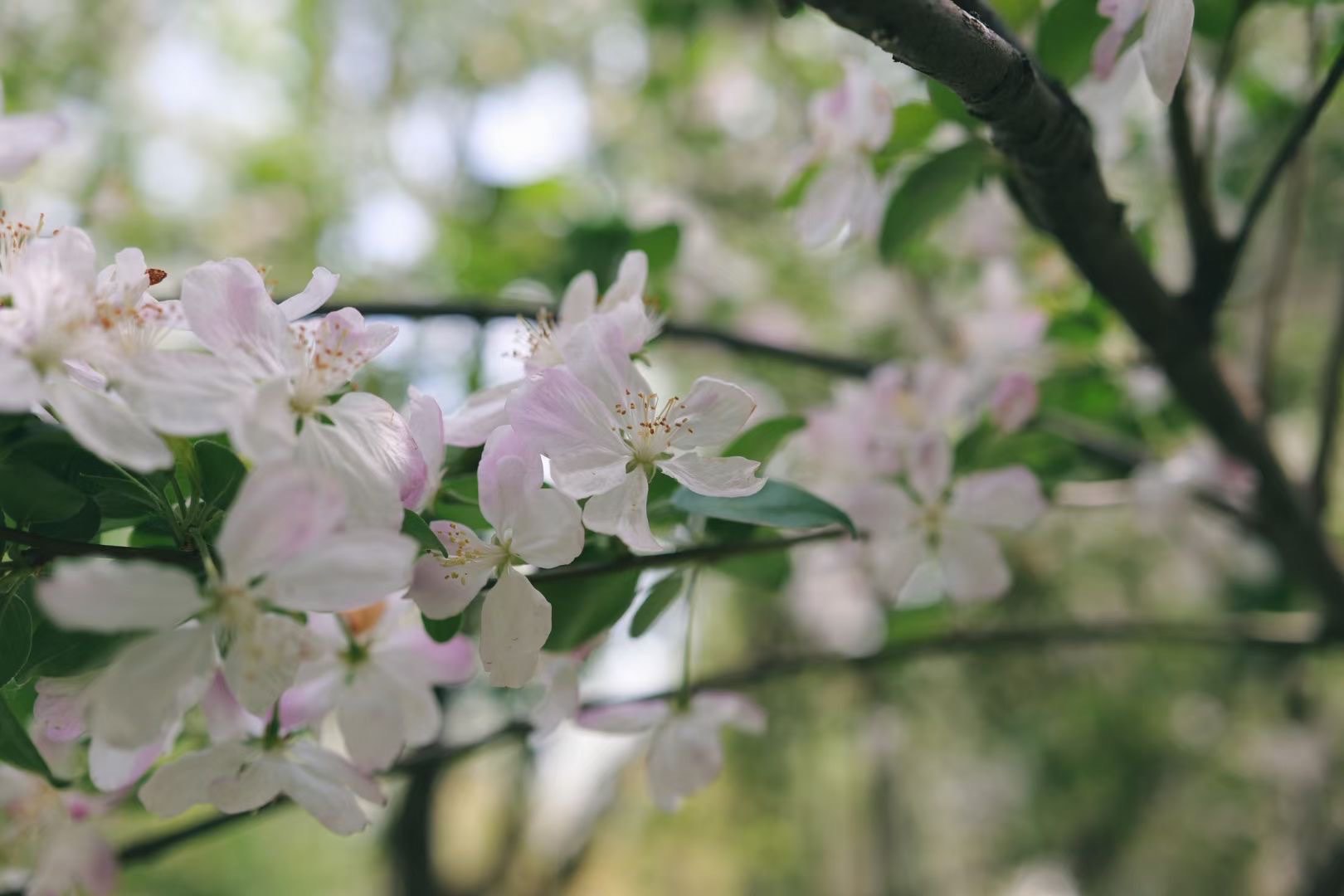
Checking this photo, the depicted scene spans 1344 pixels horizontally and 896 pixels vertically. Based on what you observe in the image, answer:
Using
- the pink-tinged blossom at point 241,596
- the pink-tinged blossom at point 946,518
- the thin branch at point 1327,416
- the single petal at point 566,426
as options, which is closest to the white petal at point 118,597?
the pink-tinged blossom at point 241,596

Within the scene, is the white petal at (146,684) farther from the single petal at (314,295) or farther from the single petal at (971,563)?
the single petal at (971,563)

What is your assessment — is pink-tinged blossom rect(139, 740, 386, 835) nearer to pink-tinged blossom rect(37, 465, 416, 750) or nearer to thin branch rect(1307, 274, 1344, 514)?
pink-tinged blossom rect(37, 465, 416, 750)

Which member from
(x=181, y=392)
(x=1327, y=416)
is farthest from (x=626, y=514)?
(x=1327, y=416)

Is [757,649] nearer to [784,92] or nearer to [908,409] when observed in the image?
[784,92]

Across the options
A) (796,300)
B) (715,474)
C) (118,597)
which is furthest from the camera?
(796,300)

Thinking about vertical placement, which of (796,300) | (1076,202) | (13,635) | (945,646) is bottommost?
(796,300)

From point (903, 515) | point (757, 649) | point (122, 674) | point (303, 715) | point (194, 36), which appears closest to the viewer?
point (122, 674)

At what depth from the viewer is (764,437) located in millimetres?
440

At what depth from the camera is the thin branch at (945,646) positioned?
516 mm

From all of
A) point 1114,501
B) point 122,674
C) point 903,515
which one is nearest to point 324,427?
point 122,674

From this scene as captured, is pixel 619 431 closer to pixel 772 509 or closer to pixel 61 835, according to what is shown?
pixel 772 509

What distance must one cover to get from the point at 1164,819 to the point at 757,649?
0.85 m

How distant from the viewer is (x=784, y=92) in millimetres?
1500

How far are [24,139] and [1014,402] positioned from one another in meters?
0.44
